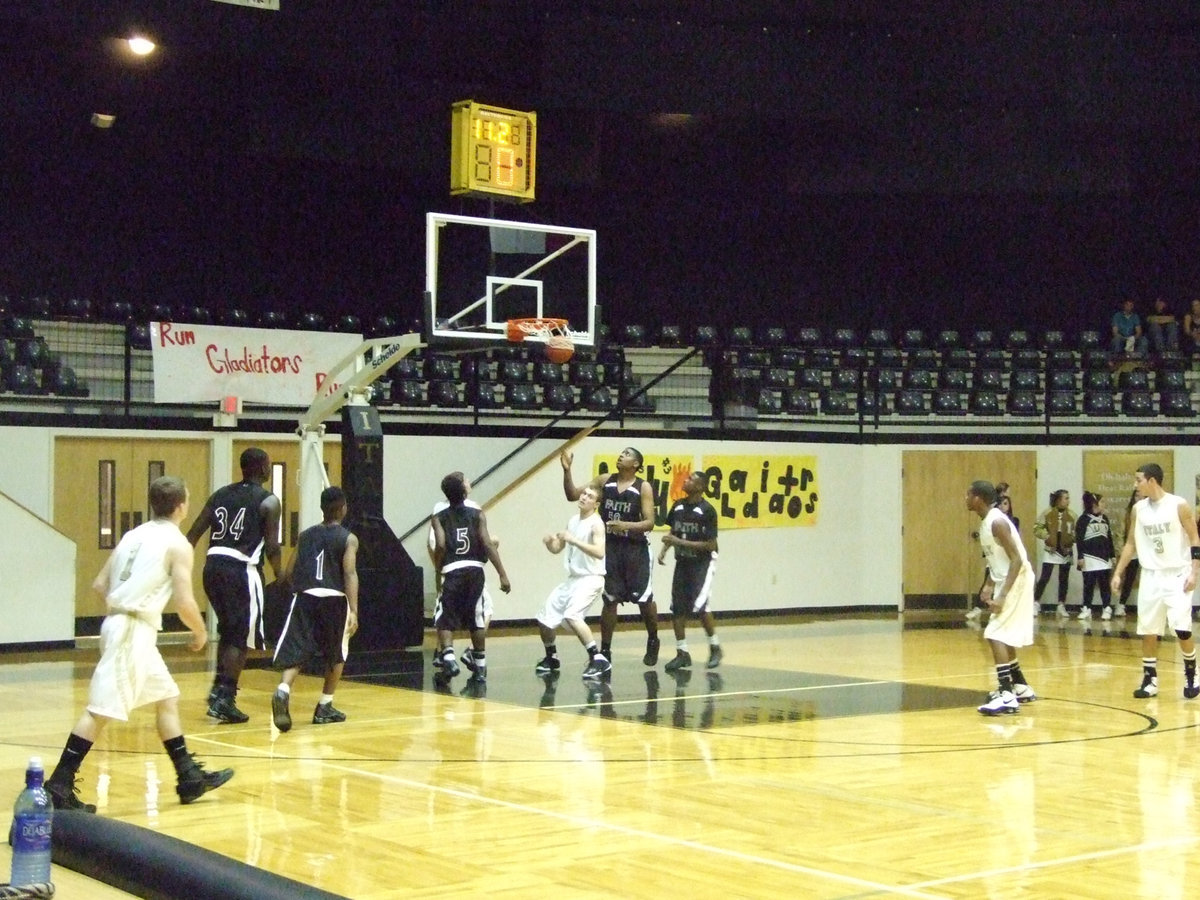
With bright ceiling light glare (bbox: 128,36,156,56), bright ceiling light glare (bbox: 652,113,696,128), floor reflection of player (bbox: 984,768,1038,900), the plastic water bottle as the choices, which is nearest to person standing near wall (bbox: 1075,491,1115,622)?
bright ceiling light glare (bbox: 652,113,696,128)

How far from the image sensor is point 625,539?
49.2 ft

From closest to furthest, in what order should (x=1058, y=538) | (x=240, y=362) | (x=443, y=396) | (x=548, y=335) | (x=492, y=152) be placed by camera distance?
(x=548, y=335)
(x=492, y=152)
(x=240, y=362)
(x=443, y=396)
(x=1058, y=538)

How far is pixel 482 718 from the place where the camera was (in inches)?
465

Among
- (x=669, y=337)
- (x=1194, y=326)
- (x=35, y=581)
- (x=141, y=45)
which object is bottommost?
(x=35, y=581)

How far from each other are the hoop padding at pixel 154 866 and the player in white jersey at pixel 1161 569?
8.85 meters

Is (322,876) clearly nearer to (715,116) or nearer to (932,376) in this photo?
(715,116)

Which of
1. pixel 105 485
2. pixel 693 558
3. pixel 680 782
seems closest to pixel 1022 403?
pixel 693 558

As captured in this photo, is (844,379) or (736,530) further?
(844,379)

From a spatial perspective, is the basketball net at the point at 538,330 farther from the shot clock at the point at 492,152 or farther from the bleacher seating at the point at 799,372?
the bleacher seating at the point at 799,372

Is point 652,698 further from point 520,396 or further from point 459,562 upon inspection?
point 520,396

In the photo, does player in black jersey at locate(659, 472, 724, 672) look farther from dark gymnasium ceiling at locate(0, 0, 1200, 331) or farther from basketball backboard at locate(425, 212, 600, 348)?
dark gymnasium ceiling at locate(0, 0, 1200, 331)

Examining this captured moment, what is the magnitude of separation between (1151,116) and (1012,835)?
19.0 m

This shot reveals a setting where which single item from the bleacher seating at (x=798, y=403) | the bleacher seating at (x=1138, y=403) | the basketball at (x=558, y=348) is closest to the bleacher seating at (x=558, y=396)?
the bleacher seating at (x=798, y=403)

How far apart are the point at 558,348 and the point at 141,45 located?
7.40 m
